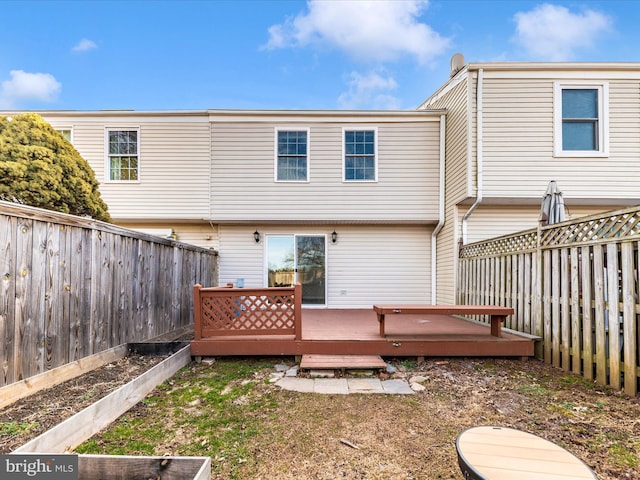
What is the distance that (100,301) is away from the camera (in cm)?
388

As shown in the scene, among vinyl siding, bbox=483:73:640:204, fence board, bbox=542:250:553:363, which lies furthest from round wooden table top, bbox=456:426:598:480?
vinyl siding, bbox=483:73:640:204

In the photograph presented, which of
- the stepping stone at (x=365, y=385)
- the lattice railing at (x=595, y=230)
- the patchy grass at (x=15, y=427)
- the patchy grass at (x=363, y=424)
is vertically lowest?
the stepping stone at (x=365, y=385)

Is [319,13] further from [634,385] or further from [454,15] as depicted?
[634,385]

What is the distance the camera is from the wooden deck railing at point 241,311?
4637mm

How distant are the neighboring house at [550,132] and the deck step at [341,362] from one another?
4.21 metres

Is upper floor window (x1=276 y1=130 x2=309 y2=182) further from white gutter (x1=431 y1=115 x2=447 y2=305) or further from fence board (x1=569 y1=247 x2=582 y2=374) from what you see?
fence board (x1=569 y1=247 x2=582 y2=374)

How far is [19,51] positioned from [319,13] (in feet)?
50.5

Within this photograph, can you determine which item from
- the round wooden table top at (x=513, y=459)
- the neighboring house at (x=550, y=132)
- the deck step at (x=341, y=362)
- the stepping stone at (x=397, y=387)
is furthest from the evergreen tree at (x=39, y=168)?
the neighboring house at (x=550, y=132)

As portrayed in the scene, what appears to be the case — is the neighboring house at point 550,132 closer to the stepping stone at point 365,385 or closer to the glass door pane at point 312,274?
the glass door pane at point 312,274

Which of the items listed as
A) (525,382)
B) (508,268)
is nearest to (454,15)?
(508,268)

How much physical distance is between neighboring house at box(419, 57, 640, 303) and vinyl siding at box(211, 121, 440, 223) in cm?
120

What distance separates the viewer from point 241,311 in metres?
4.70

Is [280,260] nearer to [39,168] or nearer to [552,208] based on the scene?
[39,168]

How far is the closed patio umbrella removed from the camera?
4.91 m
